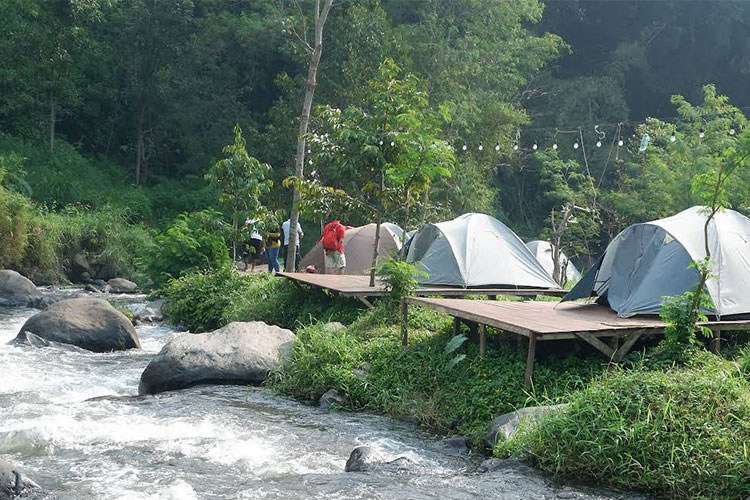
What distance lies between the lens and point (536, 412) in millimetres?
7691

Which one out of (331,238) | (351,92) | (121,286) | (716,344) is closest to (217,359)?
(716,344)

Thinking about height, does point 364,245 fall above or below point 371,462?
above

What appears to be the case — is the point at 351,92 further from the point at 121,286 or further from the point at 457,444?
the point at 457,444

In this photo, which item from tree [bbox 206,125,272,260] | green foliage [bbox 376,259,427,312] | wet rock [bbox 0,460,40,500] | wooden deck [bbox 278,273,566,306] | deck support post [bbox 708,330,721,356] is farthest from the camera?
tree [bbox 206,125,272,260]

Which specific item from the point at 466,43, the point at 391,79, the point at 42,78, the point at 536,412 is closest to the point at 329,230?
the point at 391,79

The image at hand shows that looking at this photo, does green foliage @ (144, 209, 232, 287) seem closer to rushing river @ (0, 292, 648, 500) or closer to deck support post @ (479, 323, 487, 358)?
rushing river @ (0, 292, 648, 500)

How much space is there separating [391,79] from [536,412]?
6881 mm

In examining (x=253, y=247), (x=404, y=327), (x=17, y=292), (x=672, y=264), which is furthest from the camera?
(x=253, y=247)

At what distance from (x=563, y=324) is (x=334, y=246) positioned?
8.52m

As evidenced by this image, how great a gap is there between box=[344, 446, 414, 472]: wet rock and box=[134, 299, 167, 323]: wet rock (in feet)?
33.8

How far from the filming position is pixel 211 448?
7.86 m

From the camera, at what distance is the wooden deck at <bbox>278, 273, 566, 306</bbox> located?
1260 centimetres

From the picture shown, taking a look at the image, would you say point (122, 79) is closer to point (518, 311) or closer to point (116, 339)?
point (116, 339)

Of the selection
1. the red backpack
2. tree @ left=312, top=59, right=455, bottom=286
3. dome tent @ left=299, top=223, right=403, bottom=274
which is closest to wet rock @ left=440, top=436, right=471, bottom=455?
tree @ left=312, top=59, right=455, bottom=286
